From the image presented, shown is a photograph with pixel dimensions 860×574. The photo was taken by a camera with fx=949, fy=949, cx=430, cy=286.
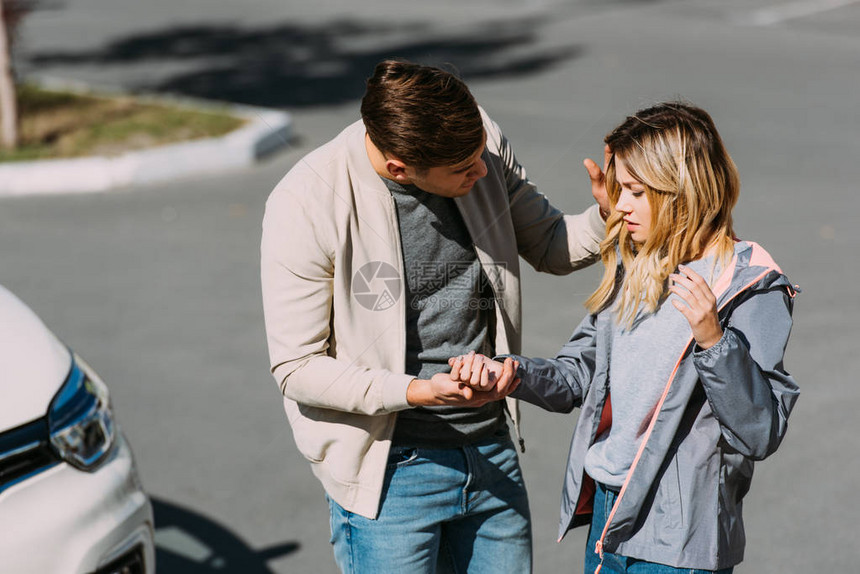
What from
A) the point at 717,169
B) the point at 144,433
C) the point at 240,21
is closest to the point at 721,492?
the point at 717,169

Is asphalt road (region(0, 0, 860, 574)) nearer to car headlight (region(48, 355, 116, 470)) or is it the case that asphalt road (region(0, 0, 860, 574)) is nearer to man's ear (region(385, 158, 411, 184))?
man's ear (region(385, 158, 411, 184))

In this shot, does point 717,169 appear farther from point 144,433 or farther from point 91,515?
point 144,433

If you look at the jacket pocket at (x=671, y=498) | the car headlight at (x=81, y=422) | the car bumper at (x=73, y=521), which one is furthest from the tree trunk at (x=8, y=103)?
the jacket pocket at (x=671, y=498)

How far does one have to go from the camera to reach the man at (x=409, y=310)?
2.12 m

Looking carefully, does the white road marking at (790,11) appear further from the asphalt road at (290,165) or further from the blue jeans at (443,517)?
the blue jeans at (443,517)

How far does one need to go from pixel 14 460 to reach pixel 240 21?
1359cm

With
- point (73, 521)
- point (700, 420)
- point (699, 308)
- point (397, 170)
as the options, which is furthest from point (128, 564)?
point (699, 308)

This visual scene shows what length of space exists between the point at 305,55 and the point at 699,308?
11.5 metres

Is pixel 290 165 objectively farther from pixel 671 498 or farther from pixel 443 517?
pixel 671 498

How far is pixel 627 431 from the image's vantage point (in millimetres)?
2104

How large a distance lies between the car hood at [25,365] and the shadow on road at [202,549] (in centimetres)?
103

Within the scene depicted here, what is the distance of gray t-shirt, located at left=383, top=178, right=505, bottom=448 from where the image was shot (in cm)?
229

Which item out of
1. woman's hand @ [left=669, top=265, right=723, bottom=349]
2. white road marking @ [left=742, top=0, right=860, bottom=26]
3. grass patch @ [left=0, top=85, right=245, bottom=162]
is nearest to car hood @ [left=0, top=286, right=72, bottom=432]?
woman's hand @ [left=669, top=265, right=723, bottom=349]

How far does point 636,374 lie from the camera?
2084 millimetres
